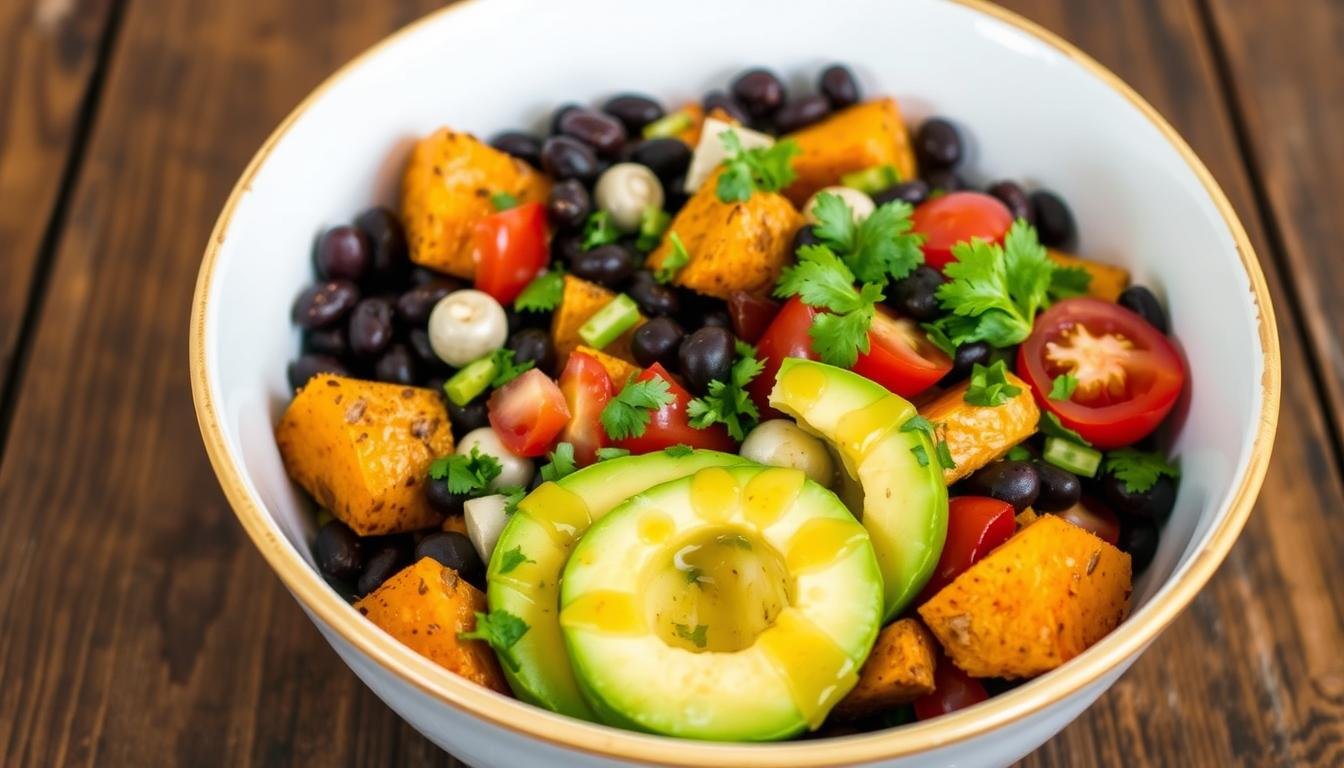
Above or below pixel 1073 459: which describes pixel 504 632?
above

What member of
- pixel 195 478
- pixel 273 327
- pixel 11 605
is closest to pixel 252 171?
pixel 273 327

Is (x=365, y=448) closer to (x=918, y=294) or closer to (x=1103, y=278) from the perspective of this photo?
(x=918, y=294)

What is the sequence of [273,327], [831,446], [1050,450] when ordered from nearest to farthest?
[831,446] → [1050,450] → [273,327]

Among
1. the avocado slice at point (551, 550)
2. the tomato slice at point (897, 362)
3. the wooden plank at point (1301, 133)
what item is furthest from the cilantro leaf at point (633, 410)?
the wooden plank at point (1301, 133)

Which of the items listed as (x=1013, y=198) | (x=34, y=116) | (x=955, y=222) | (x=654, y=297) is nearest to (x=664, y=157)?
(x=654, y=297)

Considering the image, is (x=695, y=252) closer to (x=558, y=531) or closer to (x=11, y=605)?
(x=558, y=531)

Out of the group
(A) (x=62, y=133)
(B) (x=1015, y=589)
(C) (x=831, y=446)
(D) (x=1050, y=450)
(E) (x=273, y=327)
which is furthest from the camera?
(A) (x=62, y=133)
